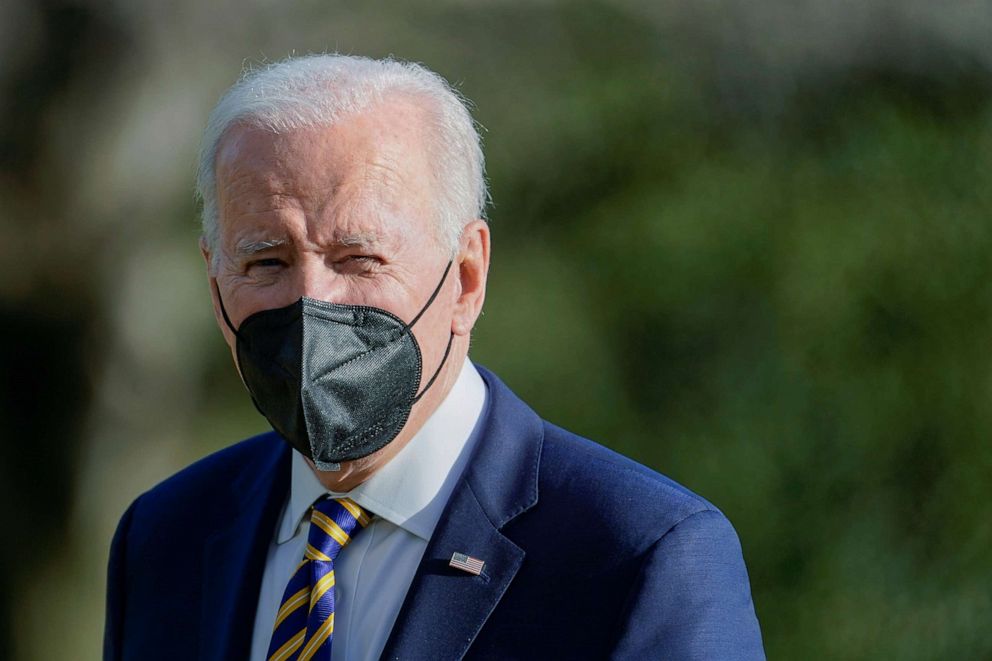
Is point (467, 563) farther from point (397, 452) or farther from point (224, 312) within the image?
point (224, 312)

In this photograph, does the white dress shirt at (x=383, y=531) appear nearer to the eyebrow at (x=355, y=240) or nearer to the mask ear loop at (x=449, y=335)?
the mask ear loop at (x=449, y=335)

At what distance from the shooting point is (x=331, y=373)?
1716 mm

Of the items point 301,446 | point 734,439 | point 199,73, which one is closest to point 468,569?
point 301,446

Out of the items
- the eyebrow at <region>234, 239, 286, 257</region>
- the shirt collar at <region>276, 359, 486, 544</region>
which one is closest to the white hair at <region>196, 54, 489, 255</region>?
the eyebrow at <region>234, 239, 286, 257</region>

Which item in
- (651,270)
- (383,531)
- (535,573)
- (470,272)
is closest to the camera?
(535,573)

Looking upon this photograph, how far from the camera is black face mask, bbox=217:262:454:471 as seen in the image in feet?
5.52

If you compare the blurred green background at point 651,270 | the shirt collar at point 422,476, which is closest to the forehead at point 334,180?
the shirt collar at point 422,476

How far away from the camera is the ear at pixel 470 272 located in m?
1.87

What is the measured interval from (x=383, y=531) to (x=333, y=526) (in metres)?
0.08

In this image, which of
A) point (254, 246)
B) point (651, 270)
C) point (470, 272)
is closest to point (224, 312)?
point (254, 246)

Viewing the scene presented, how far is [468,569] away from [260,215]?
59 centimetres

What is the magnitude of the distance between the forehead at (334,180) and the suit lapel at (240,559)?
0.48 meters

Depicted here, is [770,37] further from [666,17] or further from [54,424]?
[54,424]

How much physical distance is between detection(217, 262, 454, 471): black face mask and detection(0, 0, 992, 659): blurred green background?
2.12m
